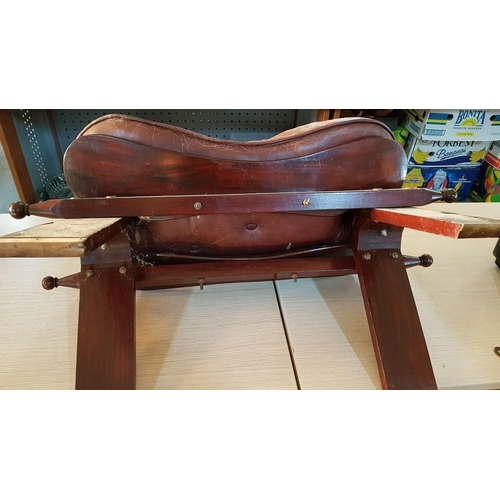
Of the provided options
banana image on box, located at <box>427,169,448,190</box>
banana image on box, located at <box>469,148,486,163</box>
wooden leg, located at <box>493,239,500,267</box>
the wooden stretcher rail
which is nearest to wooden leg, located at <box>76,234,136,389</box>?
the wooden stretcher rail

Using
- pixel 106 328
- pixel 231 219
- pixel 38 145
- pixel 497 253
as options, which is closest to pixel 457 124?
pixel 497 253

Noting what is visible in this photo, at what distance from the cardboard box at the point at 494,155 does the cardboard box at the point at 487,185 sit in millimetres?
23

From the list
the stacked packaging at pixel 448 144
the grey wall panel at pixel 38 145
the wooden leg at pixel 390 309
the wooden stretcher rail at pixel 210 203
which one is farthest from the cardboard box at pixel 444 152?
the grey wall panel at pixel 38 145

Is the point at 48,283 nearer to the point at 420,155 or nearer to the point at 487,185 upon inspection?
the point at 420,155

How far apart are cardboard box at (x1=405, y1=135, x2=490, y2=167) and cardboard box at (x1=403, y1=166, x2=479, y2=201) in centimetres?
3

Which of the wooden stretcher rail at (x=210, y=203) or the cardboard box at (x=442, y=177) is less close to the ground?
the wooden stretcher rail at (x=210, y=203)

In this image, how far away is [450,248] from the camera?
1128 mm

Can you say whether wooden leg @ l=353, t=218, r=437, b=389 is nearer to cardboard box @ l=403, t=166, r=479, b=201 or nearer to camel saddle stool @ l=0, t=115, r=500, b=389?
camel saddle stool @ l=0, t=115, r=500, b=389

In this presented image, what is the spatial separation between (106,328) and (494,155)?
203cm

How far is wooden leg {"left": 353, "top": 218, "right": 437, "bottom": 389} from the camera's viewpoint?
70 centimetres

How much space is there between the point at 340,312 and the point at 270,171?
1.49 feet

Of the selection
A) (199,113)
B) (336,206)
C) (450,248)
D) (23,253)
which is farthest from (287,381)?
(199,113)

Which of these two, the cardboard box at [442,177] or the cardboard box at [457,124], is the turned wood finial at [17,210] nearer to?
the cardboard box at [457,124]

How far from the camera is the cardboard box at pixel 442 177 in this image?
1857mm
